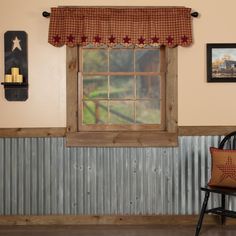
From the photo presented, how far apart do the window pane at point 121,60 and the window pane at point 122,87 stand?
8 cm

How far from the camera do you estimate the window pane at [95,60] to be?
408cm

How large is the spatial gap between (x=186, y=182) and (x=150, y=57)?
1.19m

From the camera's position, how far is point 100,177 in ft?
13.0

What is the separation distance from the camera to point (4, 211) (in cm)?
398

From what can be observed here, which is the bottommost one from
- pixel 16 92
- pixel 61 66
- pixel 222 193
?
pixel 222 193

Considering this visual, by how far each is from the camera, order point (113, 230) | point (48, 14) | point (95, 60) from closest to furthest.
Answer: point (113, 230) → point (48, 14) → point (95, 60)

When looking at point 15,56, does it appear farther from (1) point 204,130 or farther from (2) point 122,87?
(1) point 204,130

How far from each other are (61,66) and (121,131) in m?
0.80

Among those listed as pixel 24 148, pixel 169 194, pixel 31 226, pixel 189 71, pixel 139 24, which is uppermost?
pixel 139 24

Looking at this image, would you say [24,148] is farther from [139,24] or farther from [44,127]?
[139,24]

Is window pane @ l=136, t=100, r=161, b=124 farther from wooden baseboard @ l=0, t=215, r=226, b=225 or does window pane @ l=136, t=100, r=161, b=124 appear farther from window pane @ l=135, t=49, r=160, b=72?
wooden baseboard @ l=0, t=215, r=226, b=225

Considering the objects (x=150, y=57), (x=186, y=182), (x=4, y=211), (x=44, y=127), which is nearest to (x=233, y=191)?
(x=186, y=182)

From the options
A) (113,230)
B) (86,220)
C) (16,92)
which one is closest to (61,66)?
(16,92)

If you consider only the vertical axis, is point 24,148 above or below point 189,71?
below
